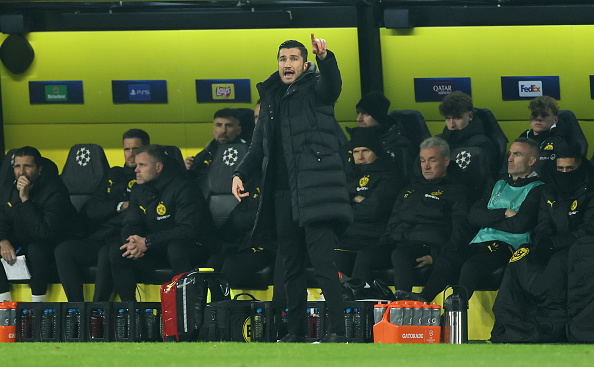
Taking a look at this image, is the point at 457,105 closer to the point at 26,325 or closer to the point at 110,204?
the point at 110,204

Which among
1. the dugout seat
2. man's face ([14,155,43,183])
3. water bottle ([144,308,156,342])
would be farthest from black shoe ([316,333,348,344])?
the dugout seat

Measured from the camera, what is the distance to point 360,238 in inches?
333

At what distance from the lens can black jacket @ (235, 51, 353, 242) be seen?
6340 mm

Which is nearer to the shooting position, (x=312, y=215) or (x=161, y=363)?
(x=161, y=363)

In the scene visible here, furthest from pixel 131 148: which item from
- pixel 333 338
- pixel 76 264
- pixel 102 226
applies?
pixel 333 338

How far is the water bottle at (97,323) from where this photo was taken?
25.6 feet

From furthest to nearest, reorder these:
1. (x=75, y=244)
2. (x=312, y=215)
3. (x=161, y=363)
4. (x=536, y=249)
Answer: (x=75, y=244)
(x=536, y=249)
(x=312, y=215)
(x=161, y=363)

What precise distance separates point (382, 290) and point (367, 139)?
57.4 inches

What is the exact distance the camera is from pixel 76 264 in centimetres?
871

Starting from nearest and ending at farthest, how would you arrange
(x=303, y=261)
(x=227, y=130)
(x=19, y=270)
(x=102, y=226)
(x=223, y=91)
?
(x=303, y=261) < (x=19, y=270) < (x=102, y=226) < (x=227, y=130) < (x=223, y=91)

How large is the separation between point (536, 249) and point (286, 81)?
2.05m

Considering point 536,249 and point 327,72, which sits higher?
point 327,72

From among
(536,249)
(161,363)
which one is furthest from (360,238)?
(161,363)

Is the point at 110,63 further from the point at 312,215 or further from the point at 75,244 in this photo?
the point at 312,215
